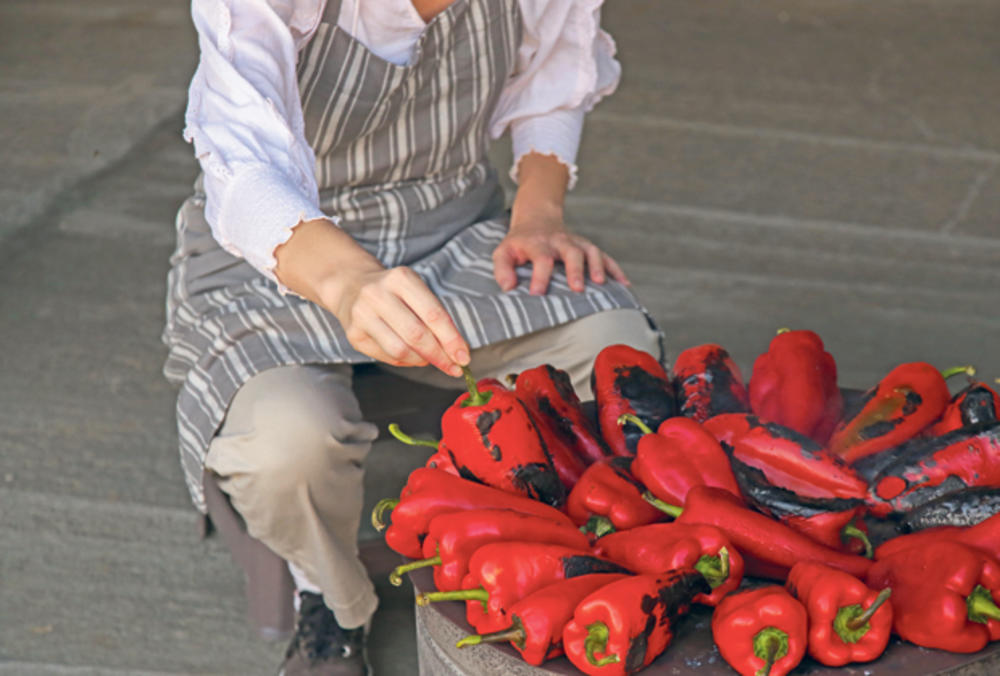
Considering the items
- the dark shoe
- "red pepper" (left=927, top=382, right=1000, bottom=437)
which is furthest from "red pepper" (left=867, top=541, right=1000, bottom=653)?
the dark shoe

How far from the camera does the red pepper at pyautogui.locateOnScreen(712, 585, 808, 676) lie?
102cm

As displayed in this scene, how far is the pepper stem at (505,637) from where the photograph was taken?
1050 millimetres

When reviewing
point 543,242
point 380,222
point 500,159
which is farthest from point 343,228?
point 500,159

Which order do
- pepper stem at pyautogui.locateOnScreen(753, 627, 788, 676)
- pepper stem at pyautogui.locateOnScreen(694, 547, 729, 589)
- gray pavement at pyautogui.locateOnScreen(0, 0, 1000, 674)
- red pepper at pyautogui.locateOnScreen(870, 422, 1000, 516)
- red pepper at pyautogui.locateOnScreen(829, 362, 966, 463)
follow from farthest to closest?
gray pavement at pyautogui.locateOnScreen(0, 0, 1000, 674) < red pepper at pyautogui.locateOnScreen(829, 362, 966, 463) < red pepper at pyautogui.locateOnScreen(870, 422, 1000, 516) < pepper stem at pyautogui.locateOnScreen(694, 547, 729, 589) < pepper stem at pyautogui.locateOnScreen(753, 627, 788, 676)

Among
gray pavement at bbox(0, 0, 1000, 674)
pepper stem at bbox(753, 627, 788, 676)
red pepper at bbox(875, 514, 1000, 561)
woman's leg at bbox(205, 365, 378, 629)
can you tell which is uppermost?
red pepper at bbox(875, 514, 1000, 561)

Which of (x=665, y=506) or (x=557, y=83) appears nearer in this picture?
(x=665, y=506)

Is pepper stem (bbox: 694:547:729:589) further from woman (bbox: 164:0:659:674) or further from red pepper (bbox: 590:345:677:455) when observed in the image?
woman (bbox: 164:0:659:674)

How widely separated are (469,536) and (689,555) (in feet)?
0.72

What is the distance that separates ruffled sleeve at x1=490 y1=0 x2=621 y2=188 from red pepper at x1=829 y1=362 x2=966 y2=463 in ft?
2.71

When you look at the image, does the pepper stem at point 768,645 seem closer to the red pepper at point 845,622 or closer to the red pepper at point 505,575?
the red pepper at point 845,622

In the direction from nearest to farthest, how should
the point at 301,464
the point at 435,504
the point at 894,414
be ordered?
the point at 435,504
the point at 894,414
the point at 301,464

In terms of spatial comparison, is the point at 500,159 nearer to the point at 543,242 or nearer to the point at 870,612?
the point at 543,242

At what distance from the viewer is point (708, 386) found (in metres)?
1.44

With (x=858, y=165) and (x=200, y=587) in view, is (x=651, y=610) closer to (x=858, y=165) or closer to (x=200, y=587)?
(x=200, y=587)
